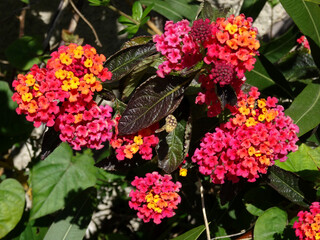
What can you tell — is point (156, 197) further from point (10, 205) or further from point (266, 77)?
point (10, 205)

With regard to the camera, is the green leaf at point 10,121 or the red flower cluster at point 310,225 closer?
the red flower cluster at point 310,225

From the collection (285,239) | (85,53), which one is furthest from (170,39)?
(285,239)

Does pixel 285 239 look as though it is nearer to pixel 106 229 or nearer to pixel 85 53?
pixel 85 53

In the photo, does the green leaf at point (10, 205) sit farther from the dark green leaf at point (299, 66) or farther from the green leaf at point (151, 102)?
the dark green leaf at point (299, 66)

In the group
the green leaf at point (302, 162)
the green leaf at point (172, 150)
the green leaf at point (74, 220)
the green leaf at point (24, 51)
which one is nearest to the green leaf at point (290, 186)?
the green leaf at point (302, 162)

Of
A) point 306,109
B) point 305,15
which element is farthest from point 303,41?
point 306,109
